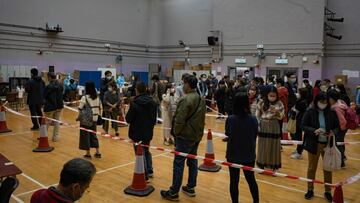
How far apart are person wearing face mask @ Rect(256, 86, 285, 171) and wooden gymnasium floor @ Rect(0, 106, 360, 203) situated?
0.40 meters

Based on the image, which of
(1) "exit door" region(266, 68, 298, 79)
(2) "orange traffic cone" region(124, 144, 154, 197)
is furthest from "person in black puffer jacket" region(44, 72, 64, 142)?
(1) "exit door" region(266, 68, 298, 79)

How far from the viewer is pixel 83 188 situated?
174 centimetres

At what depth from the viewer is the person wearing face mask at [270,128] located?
475 centimetres

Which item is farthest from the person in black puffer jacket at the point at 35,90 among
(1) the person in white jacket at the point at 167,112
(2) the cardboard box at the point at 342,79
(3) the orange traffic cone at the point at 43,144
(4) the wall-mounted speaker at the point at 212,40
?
(2) the cardboard box at the point at 342,79

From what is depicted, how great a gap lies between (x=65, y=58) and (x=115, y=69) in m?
3.10

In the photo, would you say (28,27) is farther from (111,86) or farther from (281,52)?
(281,52)

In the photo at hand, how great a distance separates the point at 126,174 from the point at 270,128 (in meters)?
2.50

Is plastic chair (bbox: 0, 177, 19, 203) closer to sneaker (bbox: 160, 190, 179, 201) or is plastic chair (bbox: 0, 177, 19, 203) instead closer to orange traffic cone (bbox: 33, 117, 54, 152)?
sneaker (bbox: 160, 190, 179, 201)

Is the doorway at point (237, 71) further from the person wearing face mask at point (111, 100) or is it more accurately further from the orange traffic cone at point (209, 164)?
the orange traffic cone at point (209, 164)

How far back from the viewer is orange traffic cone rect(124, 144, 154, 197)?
4.25 m

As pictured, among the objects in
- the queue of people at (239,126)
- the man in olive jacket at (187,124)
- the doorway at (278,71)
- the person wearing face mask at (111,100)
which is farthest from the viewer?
the doorway at (278,71)

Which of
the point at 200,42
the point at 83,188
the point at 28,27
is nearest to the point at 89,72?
the point at 28,27

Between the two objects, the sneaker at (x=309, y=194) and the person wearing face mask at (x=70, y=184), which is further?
the sneaker at (x=309, y=194)

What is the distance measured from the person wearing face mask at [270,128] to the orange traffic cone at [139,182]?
1901 millimetres
